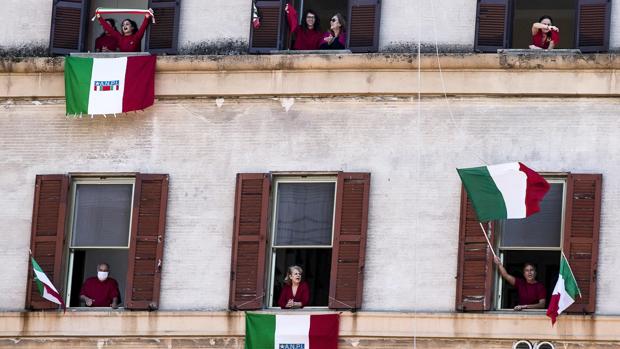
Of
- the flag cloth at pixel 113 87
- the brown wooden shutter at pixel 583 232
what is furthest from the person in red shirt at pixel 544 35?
the flag cloth at pixel 113 87

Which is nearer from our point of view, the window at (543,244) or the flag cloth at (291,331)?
the window at (543,244)

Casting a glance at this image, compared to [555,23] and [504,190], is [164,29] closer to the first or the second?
[555,23]

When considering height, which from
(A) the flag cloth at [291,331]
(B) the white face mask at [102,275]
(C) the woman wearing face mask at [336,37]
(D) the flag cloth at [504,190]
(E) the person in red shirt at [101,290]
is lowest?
(A) the flag cloth at [291,331]

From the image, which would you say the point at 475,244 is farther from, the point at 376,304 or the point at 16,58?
the point at 16,58

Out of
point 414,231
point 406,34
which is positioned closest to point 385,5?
point 406,34

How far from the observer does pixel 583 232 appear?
148 ft

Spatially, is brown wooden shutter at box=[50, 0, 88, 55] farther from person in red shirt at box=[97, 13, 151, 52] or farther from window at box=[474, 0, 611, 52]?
window at box=[474, 0, 611, 52]

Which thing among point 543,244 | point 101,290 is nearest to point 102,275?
point 101,290

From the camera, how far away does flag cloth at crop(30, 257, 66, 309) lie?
46750mm

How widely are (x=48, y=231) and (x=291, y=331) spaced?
4280 mm

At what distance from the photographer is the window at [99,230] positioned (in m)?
46.8

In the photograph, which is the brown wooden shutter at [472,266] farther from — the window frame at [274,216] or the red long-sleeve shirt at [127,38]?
the red long-sleeve shirt at [127,38]

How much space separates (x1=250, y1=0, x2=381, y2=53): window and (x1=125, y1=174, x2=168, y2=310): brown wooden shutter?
8.71ft

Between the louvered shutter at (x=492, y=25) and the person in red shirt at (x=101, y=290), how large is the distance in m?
6.69
